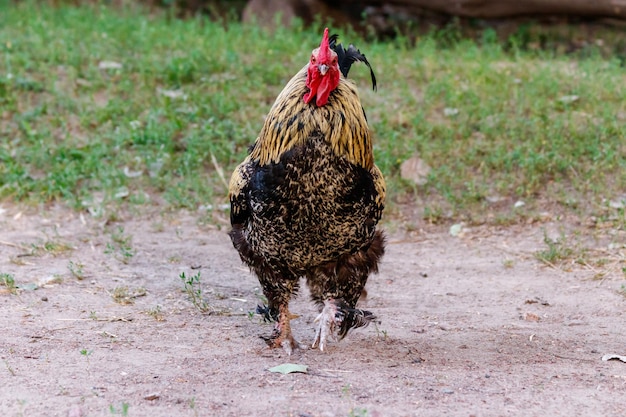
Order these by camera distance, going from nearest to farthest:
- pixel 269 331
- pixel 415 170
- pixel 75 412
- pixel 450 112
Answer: pixel 75 412, pixel 269 331, pixel 415 170, pixel 450 112

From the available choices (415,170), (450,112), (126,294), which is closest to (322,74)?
(126,294)

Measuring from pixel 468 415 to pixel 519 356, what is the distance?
113 centimetres

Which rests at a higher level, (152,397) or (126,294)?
(152,397)

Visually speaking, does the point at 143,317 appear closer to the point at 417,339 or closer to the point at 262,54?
the point at 417,339

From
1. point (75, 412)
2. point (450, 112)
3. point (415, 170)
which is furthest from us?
point (450, 112)

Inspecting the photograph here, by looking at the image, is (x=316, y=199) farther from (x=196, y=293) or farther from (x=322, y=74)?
(x=196, y=293)

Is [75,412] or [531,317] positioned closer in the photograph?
[75,412]

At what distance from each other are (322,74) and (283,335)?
1.60 meters

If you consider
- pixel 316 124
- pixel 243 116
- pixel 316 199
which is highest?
pixel 316 124

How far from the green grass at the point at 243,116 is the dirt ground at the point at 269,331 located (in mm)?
517

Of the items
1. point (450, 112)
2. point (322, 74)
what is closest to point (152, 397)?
point (322, 74)

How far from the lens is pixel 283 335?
504 cm

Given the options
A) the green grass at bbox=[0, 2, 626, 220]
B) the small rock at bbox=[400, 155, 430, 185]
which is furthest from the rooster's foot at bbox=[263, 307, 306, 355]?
the small rock at bbox=[400, 155, 430, 185]

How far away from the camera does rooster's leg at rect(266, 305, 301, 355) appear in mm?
5000
